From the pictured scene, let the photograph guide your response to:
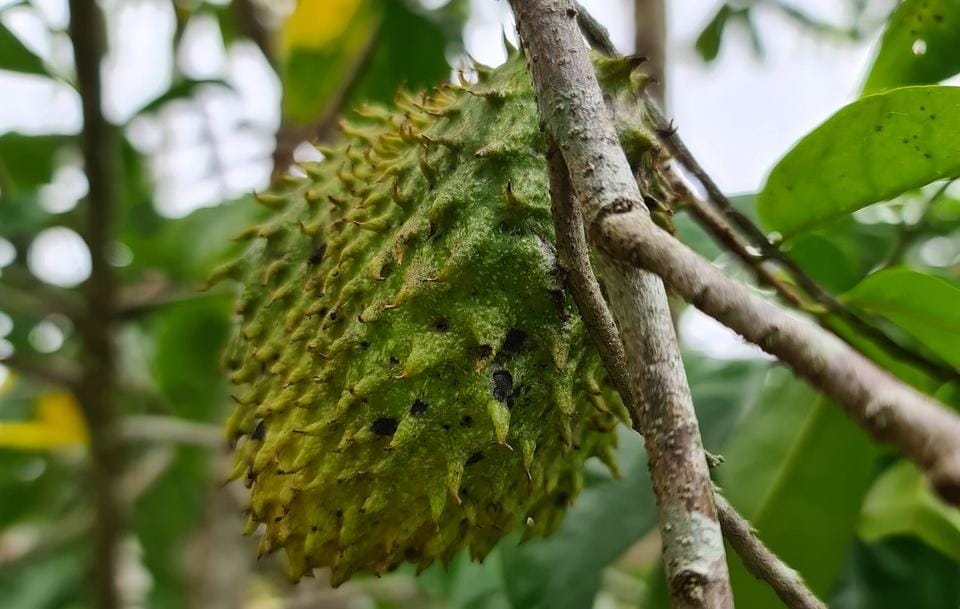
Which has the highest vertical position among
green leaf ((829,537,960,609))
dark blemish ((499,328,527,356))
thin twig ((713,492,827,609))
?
thin twig ((713,492,827,609))

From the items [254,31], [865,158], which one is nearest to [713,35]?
[865,158]

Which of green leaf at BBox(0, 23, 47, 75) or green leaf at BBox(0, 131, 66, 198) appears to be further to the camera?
green leaf at BBox(0, 131, 66, 198)

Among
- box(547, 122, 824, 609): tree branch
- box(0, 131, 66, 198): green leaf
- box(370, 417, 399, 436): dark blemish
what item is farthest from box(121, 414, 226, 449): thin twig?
box(547, 122, 824, 609): tree branch

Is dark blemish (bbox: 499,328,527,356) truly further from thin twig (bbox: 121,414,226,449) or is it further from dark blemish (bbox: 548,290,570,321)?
thin twig (bbox: 121,414,226,449)

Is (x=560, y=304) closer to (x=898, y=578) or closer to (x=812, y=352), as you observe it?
(x=812, y=352)

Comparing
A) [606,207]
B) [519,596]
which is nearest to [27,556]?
[519,596]

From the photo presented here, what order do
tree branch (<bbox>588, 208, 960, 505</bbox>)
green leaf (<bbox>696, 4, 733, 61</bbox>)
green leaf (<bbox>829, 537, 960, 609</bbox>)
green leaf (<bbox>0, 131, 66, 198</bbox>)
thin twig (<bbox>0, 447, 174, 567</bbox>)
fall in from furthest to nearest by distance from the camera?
thin twig (<bbox>0, 447, 174, 567</bbox>)
green leaf (<bbox>0, 131, 66, 198</bbox>)
green leaf (<bbox>696, 4, 733, 61</bbox>)
green leaf (<bbox>829, 537, 960, 609</bbox>)
tree branch (<bbox>588, 208, 960, 505</bbox>)
